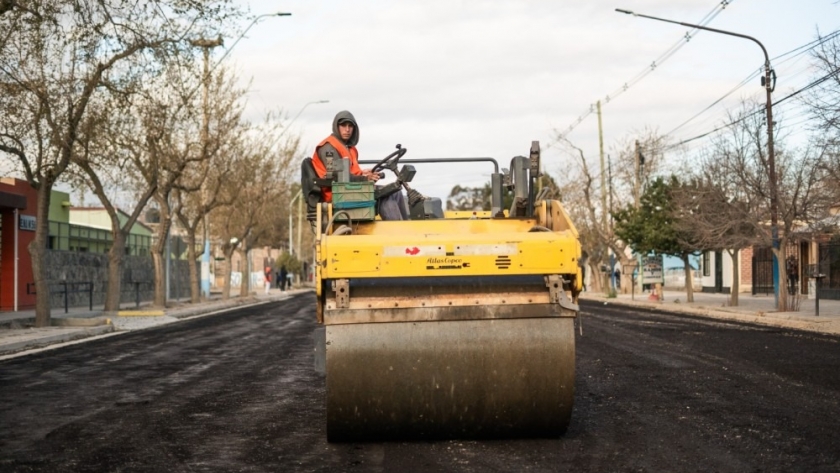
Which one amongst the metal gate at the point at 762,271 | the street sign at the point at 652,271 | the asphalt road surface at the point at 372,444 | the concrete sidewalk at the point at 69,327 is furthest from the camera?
the metal gate at the point at 762,271

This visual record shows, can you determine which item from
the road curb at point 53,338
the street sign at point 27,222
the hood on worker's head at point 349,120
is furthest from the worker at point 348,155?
the street sign at point 27,222

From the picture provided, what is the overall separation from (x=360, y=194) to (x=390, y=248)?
4.01 feet

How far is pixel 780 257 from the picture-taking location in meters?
30.0

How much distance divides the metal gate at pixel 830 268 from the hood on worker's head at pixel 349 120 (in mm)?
34087

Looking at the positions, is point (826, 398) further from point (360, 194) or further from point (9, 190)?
point (9, 190)

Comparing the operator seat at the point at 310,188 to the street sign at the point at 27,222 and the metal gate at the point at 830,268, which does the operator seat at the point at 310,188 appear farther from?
the metal gate at the point at 830,268

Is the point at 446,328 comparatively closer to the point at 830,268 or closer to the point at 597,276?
the point at 830,268

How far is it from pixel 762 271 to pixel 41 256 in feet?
118

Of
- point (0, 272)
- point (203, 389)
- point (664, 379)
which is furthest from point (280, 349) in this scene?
point (0, 272)

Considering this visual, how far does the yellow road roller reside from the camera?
7156 millimetres

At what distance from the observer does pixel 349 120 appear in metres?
9.23

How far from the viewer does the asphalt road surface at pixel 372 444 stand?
6.97m

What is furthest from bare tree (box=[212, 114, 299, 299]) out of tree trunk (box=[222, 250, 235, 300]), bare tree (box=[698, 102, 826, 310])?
bare tree (box=[698, 102, 826, 310])

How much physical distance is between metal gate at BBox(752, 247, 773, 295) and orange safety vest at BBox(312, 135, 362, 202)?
4266cm
